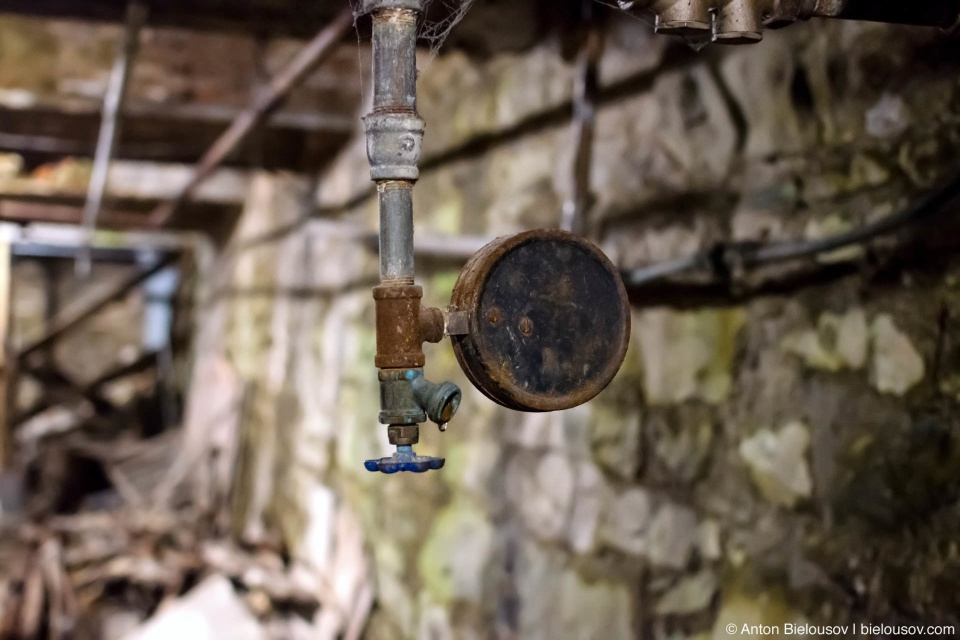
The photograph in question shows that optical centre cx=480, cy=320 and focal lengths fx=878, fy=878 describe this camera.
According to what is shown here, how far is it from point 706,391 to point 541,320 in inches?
27.3

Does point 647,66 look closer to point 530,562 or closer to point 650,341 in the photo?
point 650,341

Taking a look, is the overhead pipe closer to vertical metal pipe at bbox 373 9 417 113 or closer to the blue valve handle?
vertical metal pipe at bbox 373 9 417 113

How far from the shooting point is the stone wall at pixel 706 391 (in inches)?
48.3

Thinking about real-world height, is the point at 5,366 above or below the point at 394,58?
below

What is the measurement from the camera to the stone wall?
1227 mm

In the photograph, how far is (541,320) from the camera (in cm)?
100

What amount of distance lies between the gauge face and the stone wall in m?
0.49

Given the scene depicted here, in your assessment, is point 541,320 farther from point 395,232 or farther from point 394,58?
point 394,58

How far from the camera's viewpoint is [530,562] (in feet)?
6.80
